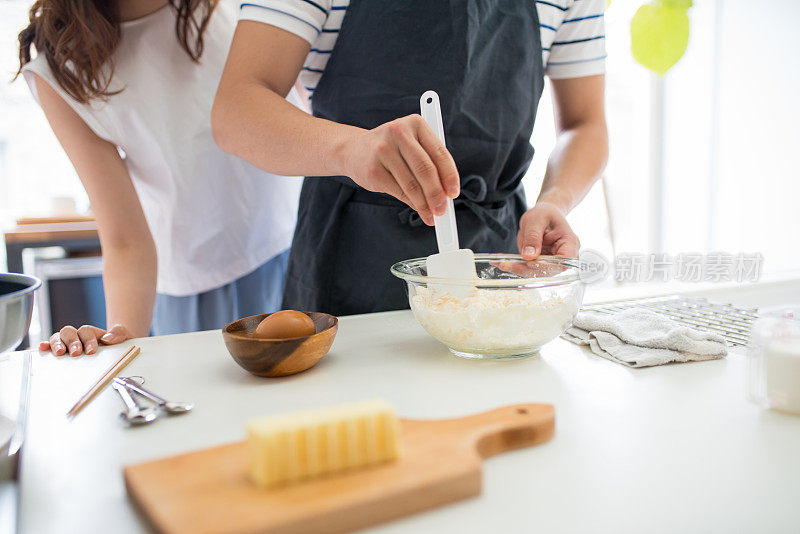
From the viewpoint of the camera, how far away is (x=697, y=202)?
3.30 meters

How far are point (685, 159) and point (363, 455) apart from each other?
11.3 feet

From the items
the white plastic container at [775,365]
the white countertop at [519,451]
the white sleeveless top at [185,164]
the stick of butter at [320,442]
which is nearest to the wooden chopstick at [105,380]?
the white countertop at [519,451]

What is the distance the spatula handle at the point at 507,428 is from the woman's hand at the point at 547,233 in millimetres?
398

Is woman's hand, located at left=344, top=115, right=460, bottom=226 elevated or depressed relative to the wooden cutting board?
elevated

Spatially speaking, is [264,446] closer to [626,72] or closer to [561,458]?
[561,458]

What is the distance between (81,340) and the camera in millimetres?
814

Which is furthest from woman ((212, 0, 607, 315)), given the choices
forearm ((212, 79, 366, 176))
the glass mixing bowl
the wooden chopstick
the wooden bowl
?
the wooden chopstick

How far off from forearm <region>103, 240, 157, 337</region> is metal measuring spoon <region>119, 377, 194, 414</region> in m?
0.38

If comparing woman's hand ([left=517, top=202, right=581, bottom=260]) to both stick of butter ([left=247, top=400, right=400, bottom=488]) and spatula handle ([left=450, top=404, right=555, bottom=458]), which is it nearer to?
spatula handle ([left=450, top=404, right=555, bottom=458])

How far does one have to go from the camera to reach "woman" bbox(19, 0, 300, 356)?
40.4 inches

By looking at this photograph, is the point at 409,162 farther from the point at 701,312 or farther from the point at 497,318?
the point at 701,312

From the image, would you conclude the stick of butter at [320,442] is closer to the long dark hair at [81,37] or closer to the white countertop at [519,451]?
the white countertop at [519,451]

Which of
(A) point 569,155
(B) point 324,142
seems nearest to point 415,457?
(B) point 324,142

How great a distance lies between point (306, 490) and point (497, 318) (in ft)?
1.18
